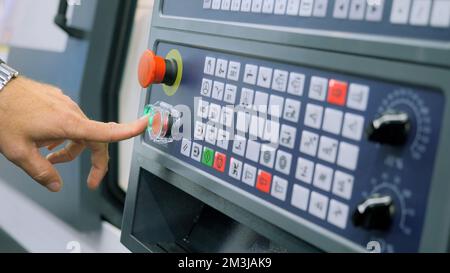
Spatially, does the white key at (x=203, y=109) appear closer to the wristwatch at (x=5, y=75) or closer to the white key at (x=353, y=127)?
the white key at (x=353, y=127)

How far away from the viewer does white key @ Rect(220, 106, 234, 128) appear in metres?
0.60

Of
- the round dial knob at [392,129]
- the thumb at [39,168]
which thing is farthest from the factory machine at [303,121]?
the thumb at [39,168]

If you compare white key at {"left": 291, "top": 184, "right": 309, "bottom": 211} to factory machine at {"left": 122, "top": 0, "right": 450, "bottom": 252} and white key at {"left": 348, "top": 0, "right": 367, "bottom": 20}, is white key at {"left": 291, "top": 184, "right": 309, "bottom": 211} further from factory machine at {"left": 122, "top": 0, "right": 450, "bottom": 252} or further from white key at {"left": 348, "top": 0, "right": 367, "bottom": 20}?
white key at {"left": 348, "top": 0, "right": 367, "bottom": 20}

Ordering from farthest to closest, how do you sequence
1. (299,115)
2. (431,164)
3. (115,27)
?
(115,27), (299,115), (431,164)

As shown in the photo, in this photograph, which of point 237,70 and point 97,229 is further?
point 97,229

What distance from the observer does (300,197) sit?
51 cm

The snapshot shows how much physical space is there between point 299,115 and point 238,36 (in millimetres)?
143

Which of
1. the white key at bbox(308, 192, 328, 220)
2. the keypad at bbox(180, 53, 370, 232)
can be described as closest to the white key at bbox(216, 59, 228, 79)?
the keypad at bbox(180, 53, 370, 232)

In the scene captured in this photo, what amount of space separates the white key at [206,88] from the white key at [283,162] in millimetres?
149

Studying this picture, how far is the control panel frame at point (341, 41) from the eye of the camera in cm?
41

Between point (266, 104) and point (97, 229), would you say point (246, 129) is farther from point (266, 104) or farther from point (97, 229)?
point (97, 229)

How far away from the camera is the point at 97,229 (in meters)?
1.60

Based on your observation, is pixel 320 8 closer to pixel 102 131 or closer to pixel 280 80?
pixel 280 80
